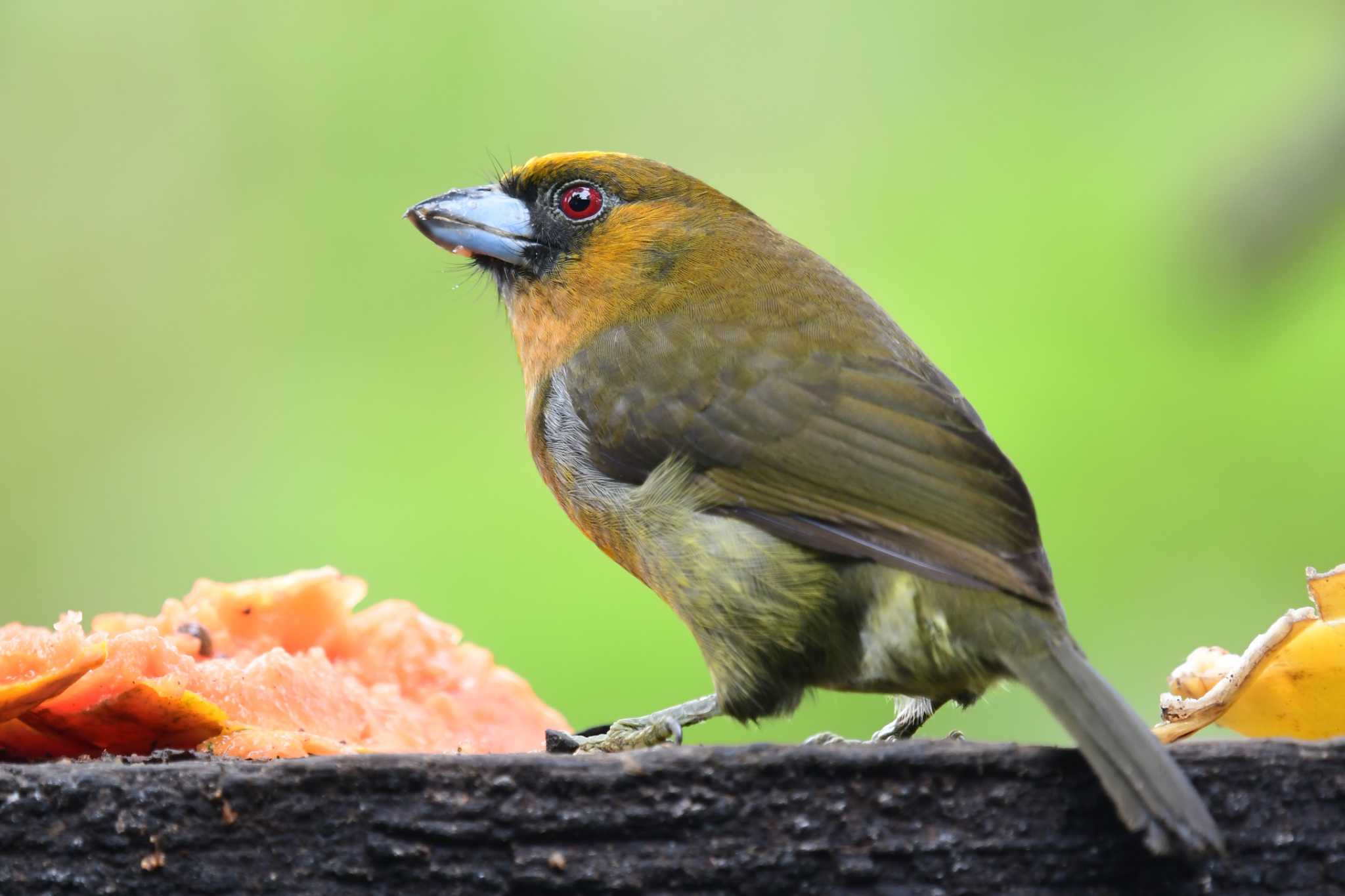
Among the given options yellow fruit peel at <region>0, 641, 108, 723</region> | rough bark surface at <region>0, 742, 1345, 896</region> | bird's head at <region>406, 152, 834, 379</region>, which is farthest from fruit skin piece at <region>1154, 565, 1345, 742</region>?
yellow fruit peel at <region>0, 641, 108, 723</region>

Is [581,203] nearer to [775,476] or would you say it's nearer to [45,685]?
[775,476]

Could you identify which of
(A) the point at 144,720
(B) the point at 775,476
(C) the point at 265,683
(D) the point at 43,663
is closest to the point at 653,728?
(B) the point at 775,476

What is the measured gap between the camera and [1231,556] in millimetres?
4082

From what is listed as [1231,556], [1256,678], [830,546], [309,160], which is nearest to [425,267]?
[309,160]

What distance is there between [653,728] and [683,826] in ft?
3.08

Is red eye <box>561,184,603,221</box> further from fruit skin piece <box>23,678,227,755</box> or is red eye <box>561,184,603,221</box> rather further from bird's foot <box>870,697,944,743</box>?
fruit skin piece <box>23,678,227,755</box>

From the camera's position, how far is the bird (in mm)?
2336

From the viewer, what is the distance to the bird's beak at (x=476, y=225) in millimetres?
3307

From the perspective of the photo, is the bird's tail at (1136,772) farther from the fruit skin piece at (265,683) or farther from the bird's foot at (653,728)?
the fruit skin piece at (265,683)

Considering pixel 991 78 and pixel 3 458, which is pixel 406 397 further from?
pixel 991 78

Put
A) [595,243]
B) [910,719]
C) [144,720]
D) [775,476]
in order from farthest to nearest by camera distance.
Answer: [595,243], [910,719], [775,476], [144,720]

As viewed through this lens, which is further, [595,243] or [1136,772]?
[595,243]

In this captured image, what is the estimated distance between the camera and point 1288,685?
2.11m

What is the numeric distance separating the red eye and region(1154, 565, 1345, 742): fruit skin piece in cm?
166
